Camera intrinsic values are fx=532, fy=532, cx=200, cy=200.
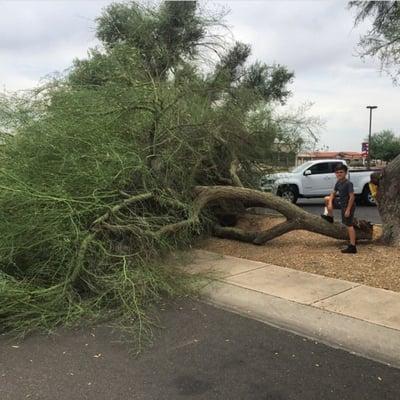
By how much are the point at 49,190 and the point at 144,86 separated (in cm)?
251

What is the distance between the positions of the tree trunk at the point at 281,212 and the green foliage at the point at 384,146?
5498cm

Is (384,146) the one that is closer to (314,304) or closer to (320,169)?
(320,169)

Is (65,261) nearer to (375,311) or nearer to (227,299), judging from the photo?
(227,299)

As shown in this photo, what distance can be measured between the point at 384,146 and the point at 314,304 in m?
64.6

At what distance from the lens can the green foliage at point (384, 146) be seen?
208 ft

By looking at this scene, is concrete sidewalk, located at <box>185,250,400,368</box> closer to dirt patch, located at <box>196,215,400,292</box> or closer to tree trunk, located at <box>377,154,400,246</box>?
dirt patch, located at <box>196,215,400,292</box>

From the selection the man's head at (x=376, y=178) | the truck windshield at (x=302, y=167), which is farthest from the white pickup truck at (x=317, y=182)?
the man's head at (x=376, y=178)

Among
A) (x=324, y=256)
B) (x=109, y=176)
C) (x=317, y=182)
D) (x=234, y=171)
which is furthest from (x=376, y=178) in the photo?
(x=317, y=182)

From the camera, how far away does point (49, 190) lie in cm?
653

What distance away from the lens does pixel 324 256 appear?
807 cm

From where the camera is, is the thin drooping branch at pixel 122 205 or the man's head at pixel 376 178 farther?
the man's head at pixel 376 178

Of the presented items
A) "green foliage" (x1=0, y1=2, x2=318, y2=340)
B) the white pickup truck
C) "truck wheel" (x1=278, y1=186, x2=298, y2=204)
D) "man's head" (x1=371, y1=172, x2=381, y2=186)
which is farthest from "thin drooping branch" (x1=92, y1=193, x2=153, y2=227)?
the white pickup truck

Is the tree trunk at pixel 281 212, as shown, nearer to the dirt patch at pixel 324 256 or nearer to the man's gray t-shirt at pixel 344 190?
the dirt patch at pixel 324 256

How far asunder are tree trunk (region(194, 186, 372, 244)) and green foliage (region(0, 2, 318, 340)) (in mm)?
337
